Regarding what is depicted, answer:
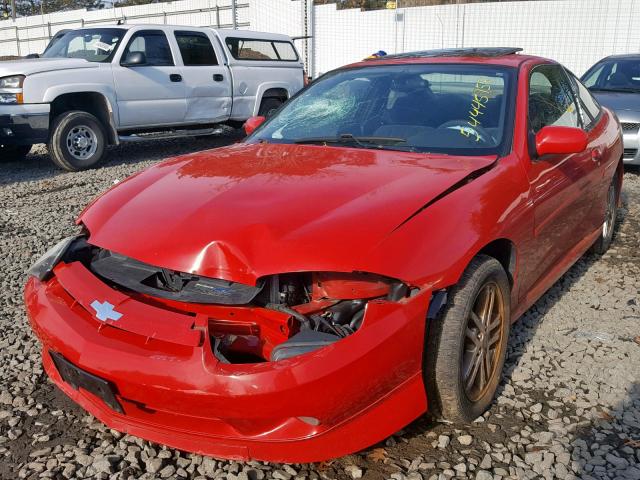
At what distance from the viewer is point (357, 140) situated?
3.34 meters

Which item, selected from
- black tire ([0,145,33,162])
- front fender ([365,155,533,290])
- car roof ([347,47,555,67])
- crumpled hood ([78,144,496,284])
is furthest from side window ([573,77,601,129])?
black tire ([0,145,33,162])

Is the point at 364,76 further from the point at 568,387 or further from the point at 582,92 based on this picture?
the point at 568,387

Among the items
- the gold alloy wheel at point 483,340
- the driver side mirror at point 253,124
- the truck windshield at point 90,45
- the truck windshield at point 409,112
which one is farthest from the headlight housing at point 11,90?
the gold alloy wheel at point 483,340

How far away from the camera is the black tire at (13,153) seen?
9.12 meters

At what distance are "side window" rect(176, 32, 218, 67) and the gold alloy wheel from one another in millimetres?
7812

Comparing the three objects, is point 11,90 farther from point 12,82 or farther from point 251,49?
point 251,49

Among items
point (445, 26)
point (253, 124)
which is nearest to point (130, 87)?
point (253, 124)

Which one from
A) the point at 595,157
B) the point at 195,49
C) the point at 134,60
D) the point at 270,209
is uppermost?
the point at 195,49

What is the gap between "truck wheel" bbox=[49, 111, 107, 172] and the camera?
8.06 metres

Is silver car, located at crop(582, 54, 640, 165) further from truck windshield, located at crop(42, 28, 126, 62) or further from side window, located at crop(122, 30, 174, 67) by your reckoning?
truck windshield, located at crop(42, 28, 126, 62)

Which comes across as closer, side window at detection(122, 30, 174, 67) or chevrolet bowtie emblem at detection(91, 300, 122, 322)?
chevrolet bowtie emblem at detection(91, 300, 122, 322)

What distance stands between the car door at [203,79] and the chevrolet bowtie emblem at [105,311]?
24.6ft

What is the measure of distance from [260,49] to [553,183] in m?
8.34

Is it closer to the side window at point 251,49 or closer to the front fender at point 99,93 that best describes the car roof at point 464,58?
the front fender at point 99,93
